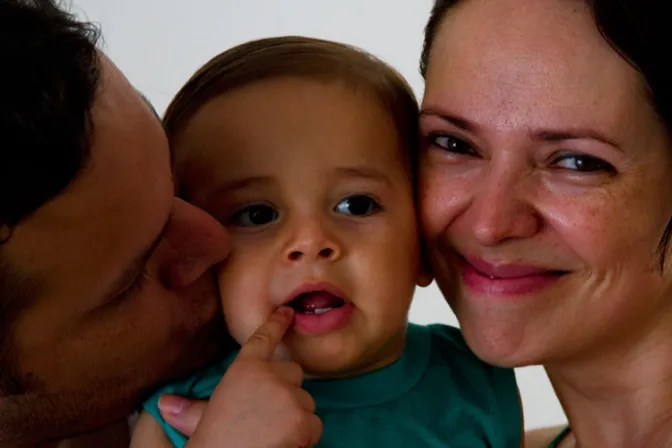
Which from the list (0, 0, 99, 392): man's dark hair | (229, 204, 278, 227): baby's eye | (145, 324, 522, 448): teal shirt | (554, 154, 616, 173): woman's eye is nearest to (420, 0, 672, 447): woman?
(554, 154, 616, 173): woman's eye

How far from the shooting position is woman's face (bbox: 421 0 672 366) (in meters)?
→ 1.15

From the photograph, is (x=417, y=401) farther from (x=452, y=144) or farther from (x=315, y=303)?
(x=452, y=144)

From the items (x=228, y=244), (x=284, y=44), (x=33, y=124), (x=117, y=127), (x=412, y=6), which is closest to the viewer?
(x=33, y=124)

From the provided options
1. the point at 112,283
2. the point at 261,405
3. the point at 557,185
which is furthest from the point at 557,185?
the point at 112,283

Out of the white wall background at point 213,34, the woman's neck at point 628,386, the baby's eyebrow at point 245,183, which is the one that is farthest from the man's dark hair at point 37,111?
the white wall background at point 213,34

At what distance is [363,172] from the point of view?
4.10 ft

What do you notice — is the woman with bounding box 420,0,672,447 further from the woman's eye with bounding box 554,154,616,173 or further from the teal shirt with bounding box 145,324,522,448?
the teal shirt with bounding box 145,324,522,448

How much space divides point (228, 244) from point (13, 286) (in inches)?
11.1

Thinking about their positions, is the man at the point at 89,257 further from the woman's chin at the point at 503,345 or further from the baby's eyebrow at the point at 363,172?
the woman's chin at the point at 503,345

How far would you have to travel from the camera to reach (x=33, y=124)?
3.23 feet

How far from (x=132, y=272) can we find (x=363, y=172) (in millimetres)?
329

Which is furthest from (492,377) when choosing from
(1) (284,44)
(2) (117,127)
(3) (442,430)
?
(2) (117,127)

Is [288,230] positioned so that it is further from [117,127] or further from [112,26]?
Result: [112,26]

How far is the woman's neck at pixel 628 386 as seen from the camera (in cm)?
133
